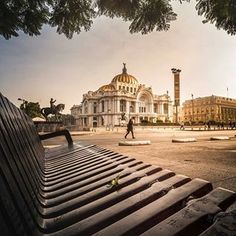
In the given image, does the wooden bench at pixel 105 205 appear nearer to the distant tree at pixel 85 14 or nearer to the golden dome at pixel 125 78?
the distant tree at pixel 85 14

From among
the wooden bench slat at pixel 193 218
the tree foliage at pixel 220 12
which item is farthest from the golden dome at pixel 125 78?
the wooden bench slat at pixel 193 218

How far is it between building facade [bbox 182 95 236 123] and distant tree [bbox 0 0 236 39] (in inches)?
4350

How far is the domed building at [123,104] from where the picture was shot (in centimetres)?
9081

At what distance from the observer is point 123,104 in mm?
93312

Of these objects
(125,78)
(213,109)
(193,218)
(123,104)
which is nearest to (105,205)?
(193,218)

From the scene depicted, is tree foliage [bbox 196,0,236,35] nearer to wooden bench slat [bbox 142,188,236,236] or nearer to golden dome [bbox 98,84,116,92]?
wooden bench slat [bbox 142,188,236,236]

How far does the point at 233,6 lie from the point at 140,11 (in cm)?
121

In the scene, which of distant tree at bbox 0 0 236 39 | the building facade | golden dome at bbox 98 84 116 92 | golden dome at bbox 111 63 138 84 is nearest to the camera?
distant tree at bbox 0 0 236 39

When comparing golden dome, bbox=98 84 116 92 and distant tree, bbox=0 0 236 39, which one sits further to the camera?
golden dome, bbox=98 84 116 92

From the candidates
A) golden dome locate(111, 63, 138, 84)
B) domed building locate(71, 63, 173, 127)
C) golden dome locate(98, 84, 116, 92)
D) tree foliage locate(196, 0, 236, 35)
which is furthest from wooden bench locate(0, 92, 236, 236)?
golden dome locate(111, 63, 138, 84)

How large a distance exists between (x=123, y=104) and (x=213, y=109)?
149ft

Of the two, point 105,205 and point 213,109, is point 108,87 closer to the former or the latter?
point 213,109

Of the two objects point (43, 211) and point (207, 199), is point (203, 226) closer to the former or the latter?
point (207, 199)

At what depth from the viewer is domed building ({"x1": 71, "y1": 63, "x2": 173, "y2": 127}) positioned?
90.8 metres
